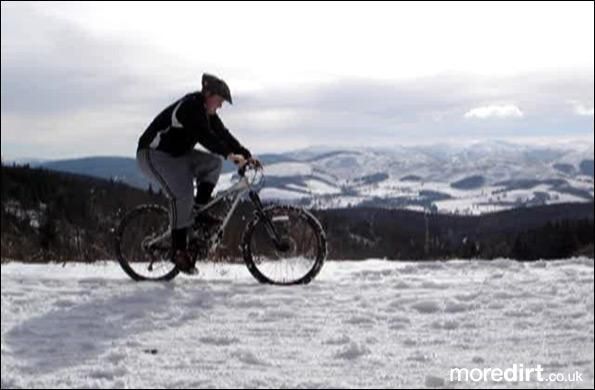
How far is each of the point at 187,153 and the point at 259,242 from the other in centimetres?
133

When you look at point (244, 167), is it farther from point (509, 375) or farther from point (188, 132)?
point (509, 375)

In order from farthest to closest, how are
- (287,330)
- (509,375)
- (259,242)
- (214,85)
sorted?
(259,242)
(214,85)
(287,330)
(509,375)

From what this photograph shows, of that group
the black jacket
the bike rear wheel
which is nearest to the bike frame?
the bike rear wheel

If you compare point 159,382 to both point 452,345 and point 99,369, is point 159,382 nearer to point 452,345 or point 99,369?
point 99,369

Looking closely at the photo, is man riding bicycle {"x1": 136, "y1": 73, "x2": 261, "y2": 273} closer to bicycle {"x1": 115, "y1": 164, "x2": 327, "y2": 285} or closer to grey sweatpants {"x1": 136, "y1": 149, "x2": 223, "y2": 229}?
grey sweatpants {"x1": 136, "y1": 149, "x2": 223, "y2": 229}

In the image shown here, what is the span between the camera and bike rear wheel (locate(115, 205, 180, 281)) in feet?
27.5

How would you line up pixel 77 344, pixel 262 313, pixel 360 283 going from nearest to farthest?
pixel 77 344 → pixel 262 313 → pixel 360 283

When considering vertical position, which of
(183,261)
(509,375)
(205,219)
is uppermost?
(205,219)

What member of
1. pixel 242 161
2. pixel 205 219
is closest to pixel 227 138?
pixel 242 161

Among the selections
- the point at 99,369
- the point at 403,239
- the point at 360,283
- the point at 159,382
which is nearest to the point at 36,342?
the point at 99,369

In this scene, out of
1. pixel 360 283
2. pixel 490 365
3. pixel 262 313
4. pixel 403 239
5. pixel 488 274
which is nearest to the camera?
pixel 490 365

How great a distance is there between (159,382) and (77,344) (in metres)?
1.13

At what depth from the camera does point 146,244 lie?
847cm

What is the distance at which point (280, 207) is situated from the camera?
8.44 m
